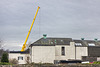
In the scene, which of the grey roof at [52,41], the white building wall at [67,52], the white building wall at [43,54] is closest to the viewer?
the white building wall at [43,54]

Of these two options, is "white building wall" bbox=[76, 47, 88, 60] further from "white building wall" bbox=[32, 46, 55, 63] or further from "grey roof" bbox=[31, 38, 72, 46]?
"white building wall" bbox=[32, 46, 55, 63]

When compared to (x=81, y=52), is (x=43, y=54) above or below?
below

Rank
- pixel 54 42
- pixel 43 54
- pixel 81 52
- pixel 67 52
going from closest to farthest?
pixel 43 54, pixel 67 52, pixel 54 42, pixel 81 52

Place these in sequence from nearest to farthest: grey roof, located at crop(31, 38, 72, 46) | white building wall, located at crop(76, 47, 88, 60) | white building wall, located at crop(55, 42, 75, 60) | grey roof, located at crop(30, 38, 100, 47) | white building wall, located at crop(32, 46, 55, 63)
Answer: white building wall, located at crop(32, 46, 55, 63) < grey roof, located at crop(31, 38, 72, 46) < grey roof, located at crop(30, 38, 100, 47) < white building wall, located at crop(55, 42, 75, 60) < white building wall, located at crop(76, 47, 88, 60)

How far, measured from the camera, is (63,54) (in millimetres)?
71188

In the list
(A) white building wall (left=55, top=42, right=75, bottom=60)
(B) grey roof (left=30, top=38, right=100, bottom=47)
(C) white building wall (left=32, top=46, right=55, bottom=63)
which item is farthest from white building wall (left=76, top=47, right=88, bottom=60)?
(C) white building wall (left=32, top=46, right=55, bottom=63)

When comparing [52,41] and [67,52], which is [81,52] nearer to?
[67,52]

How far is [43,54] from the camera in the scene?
2571 inches

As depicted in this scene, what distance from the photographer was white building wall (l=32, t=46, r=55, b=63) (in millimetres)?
64812

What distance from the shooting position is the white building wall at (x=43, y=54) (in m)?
64.8

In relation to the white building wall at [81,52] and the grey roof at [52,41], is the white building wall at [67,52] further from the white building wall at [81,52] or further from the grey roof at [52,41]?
the white building wall at [81,52]

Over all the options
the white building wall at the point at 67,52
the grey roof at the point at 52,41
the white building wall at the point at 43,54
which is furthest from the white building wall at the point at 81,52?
the white building wall at the point at 43,54

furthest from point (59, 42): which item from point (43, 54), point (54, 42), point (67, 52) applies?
point (43, 54)

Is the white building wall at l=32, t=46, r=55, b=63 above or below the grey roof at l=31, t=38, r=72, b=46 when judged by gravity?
below
